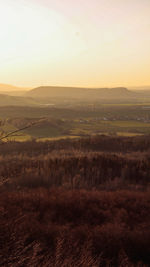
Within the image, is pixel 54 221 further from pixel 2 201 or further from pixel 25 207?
pixel 2 201

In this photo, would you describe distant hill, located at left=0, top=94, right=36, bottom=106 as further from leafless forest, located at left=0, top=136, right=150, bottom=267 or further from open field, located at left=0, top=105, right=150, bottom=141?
leafless forest, located at left=0, top=136, right=150, bottom=267

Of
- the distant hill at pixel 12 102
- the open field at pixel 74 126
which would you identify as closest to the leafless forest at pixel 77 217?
the open field at pixel 74 126

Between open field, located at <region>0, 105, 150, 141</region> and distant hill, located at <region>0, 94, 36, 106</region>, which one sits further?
distant hill, located at <region>0, 94, 36, 106</region>

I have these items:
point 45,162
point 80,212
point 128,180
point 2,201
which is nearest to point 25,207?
point 2,201

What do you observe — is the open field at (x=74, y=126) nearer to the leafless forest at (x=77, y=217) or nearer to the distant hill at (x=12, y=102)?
the leafless forest at (x=77, y=217)

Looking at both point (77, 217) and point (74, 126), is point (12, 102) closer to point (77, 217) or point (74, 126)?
point (74, 126)

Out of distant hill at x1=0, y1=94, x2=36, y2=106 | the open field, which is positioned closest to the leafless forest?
the open field

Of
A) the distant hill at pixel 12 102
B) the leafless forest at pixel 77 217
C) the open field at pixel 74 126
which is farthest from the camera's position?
the distant hill at pixel 12 102

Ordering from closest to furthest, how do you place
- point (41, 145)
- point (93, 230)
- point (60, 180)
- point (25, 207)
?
point (93, 230)
point (25, 207)
point (60, 180)
point (41, 145)

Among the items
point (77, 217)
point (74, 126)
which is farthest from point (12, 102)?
point (77, 217)

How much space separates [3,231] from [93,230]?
6.76 feet

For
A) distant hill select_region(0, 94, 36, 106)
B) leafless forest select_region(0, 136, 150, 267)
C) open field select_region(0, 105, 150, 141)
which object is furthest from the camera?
distant hill select_region(0, 94, 36, 106)

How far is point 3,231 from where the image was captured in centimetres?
388

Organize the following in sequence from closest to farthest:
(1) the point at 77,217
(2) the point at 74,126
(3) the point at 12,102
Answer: (1) the point at 77,217, (2) the point at 74,126, (3) the point at 12,102
